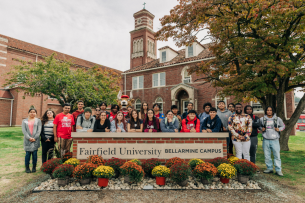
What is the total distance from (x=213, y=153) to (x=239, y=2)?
5.60 metres

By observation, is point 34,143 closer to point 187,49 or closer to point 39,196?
point 39,196

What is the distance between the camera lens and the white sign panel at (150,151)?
508 centimetres

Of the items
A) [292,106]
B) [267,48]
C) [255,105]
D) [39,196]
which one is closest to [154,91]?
[255,105]

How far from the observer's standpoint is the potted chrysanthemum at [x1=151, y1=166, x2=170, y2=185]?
4297 millimetres

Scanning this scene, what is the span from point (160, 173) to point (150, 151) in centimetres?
91

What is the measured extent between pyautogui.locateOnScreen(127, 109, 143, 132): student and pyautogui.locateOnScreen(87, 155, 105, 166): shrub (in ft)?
3.77

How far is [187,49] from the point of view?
2169 centimetres

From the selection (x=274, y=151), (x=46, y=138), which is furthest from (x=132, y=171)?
(x=274, y=151)

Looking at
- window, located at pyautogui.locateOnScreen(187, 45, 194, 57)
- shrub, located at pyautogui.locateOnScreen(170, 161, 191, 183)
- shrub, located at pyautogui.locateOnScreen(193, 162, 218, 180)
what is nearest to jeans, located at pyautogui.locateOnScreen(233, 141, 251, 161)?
shrub, located at pyautogui.locateOnScreen(193, 162, 218, 180)

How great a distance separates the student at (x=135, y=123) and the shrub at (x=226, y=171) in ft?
7.75

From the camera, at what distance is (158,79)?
77.6ft

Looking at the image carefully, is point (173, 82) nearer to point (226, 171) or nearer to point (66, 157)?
point (66, 157)

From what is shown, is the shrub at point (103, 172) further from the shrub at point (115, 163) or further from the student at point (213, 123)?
the student at point (213, 123)

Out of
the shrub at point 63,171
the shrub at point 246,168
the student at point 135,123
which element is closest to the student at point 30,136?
the shrub at point 63,171
